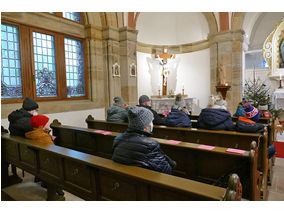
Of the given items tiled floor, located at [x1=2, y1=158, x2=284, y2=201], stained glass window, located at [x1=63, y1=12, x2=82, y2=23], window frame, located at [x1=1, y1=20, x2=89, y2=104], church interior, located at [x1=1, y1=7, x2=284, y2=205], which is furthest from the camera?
stained glass window, located at [x1=63, y1=12, x2=82, y2=23]

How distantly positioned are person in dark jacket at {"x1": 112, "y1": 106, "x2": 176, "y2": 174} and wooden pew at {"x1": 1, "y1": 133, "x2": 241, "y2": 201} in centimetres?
10

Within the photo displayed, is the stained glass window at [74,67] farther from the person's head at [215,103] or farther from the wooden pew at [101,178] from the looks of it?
the person's head at [215,103]

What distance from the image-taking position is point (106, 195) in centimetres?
219

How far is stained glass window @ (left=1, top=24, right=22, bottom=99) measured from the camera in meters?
5.62

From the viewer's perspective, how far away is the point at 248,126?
3.52 m

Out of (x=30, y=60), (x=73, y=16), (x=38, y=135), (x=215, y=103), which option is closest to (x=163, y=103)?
(x=73, y=16)

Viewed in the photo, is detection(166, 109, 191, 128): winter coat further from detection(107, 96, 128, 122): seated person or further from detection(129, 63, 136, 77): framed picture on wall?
detection(129, 63, 136, 77): framed picture on wall

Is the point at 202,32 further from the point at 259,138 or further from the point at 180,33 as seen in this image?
the point at 259,138

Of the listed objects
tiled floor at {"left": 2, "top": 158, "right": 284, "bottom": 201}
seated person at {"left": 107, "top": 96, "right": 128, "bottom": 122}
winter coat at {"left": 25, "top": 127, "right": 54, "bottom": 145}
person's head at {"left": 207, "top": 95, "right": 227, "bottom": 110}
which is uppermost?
person's head at {"left": 207, "top": 95, "right": 227, "bottom": 110}

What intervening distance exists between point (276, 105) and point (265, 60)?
2.31 meters

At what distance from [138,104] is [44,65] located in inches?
140

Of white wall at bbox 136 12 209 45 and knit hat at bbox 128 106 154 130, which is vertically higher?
white wall at bbox 136 12 209 45

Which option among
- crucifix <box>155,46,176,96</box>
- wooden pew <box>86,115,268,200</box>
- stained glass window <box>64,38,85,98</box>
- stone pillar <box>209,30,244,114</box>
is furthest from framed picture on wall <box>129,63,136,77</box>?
wooden pew <box>86,115,268,200</box>

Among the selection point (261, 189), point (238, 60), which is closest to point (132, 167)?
point (261, 189)
